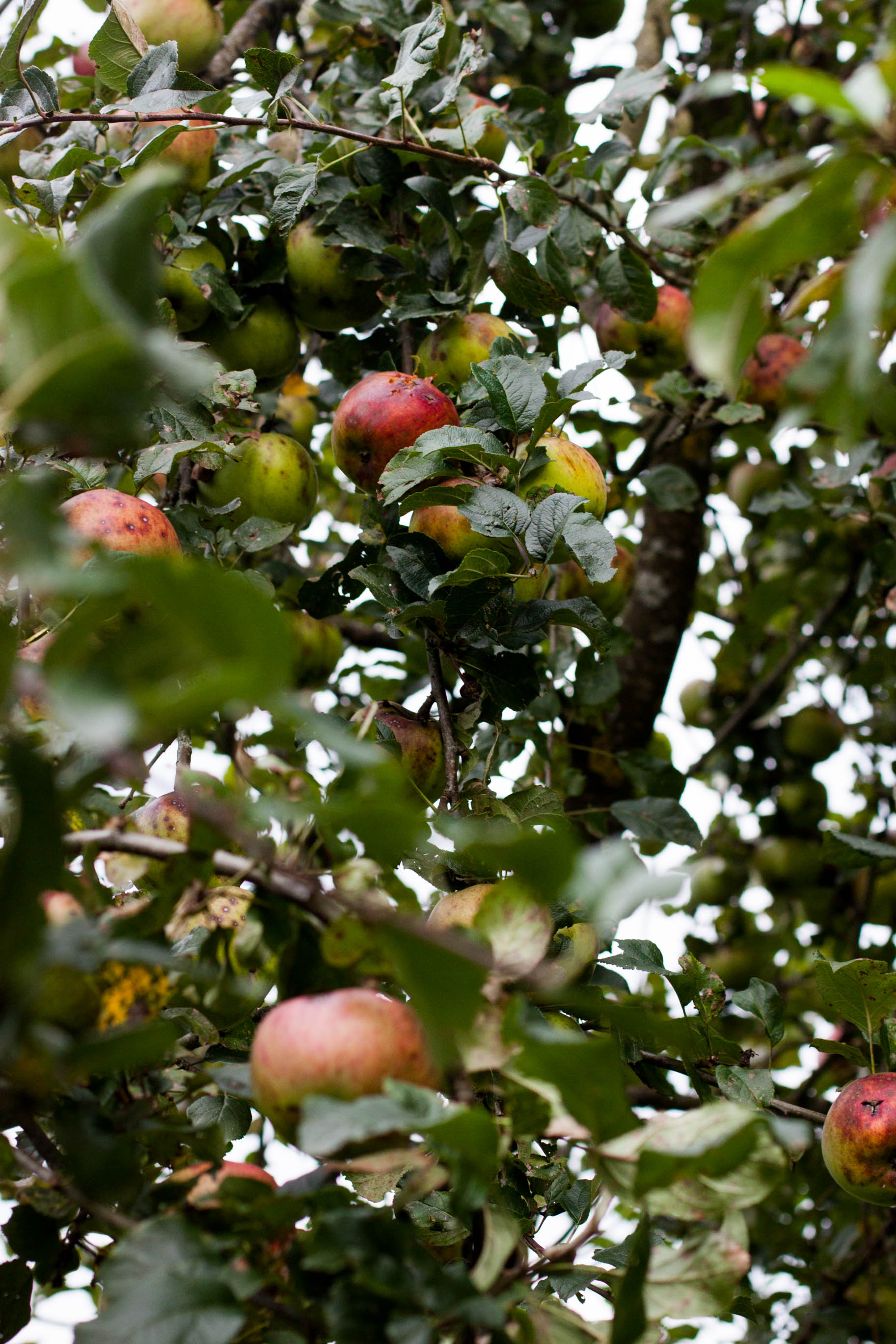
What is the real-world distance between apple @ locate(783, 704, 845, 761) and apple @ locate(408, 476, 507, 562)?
5.34 ft

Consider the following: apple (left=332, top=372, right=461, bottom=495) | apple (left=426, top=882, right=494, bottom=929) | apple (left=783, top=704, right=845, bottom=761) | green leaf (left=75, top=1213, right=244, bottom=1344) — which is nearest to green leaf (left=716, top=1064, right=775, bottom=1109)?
apple (left=426, top=882, right=494, bottom=929)

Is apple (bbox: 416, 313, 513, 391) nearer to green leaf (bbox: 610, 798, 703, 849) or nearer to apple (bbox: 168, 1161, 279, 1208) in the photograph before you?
green leaf (bbox: 610, 798, 703, 849)

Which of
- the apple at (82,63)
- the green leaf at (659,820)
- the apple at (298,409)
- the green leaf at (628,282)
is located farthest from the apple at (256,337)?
the apple at (82,63)

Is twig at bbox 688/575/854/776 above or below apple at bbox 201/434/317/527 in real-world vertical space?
below

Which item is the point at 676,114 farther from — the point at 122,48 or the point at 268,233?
the point at 122,48

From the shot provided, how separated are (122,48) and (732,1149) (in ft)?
4.33

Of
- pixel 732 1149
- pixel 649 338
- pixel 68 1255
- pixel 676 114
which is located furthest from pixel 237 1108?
pixel 676 114

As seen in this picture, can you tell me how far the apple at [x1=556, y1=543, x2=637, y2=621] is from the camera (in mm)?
1789

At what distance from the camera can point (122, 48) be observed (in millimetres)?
1246

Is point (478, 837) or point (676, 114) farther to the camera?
point (676, 114)

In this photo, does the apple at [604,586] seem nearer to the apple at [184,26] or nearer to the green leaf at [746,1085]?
the green leaf at [746,1085]

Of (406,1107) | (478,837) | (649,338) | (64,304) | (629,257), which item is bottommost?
(649,338)

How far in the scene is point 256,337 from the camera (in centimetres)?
144

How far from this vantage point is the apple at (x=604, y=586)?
179 centimetres
